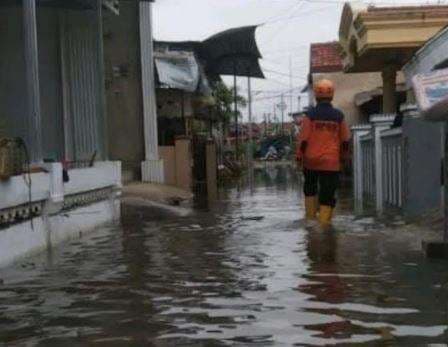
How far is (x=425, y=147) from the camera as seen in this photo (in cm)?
1045

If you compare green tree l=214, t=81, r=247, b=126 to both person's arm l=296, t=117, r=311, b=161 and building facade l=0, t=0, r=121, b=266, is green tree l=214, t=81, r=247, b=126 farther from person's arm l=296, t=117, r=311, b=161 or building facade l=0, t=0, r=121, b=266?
person's arm l=296, t=117, r=311, b=161

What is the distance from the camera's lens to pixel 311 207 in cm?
1099

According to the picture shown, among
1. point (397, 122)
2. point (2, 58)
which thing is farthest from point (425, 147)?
point (2, 58)

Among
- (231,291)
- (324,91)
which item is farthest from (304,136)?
(231,291)

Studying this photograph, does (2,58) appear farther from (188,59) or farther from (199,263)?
(188,59)

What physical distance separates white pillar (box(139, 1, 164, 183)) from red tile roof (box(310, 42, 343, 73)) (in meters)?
19.0

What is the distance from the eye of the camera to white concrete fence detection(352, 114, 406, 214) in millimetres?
12203

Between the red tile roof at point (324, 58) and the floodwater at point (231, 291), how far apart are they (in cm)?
2738

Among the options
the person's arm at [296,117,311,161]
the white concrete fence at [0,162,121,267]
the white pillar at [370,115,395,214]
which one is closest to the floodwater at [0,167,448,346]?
the white concrete fence at [0,162,121,267]

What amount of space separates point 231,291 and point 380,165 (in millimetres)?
8046

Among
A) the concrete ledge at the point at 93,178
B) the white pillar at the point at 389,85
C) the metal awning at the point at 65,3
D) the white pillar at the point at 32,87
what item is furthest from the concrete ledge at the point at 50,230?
the white pillar at the point at 389,85

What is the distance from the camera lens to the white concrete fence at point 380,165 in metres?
12.2

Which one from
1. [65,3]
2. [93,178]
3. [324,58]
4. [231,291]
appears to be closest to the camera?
[231,291]

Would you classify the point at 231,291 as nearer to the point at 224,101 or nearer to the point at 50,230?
the point at 50,230
